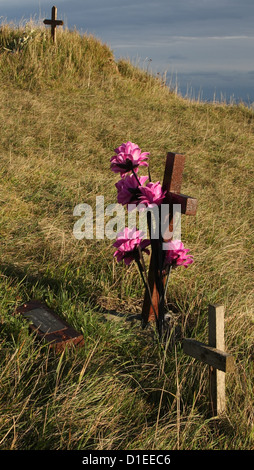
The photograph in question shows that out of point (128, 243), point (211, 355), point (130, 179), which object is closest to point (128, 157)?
point (130, 179)

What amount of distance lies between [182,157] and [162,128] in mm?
5669

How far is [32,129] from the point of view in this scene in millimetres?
6984

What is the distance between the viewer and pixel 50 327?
269cm

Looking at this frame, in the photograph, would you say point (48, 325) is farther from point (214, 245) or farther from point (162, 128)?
point (162, 128)

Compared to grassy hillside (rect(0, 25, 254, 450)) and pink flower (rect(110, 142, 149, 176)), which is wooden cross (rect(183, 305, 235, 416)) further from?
pink flower (rect(110, 142, 149, 176))

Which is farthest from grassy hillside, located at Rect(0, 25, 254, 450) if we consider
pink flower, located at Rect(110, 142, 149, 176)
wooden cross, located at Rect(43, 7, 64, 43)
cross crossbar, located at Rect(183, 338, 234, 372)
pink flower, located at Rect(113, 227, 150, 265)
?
wooden cross, located at Rect(43, 7, 64, 43)

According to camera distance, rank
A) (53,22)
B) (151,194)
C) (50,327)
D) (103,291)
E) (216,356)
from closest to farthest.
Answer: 1. (216,356)
2. (151,194)
3. (50,327)
4. (103,291)
5. (53,22)

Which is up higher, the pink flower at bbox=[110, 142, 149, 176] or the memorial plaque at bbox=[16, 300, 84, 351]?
the pink flower at bbox=[110, 142, 149, 176]

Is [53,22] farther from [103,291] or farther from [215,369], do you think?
[215,369]

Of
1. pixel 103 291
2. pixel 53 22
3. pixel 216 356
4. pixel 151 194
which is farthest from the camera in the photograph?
pixel 53 22

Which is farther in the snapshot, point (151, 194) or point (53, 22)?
point (53, 22)

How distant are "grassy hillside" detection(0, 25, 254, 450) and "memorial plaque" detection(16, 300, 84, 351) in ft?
0.18

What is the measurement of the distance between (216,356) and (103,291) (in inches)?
52.1

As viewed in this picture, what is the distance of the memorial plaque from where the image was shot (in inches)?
101
